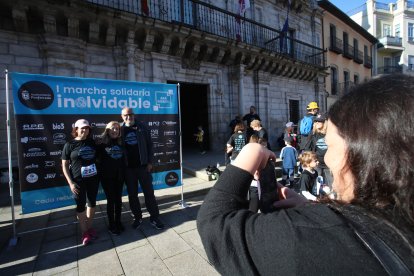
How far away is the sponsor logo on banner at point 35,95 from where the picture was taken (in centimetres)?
345

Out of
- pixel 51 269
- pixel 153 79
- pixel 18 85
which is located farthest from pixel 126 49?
pixel 51 269

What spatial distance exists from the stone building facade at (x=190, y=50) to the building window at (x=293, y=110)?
62 millimetres

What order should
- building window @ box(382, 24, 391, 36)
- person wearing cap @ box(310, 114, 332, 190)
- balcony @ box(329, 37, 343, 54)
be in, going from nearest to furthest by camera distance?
person wearing cap @ box(310, 114, 332, 190), balcony @ box(329, 37, 343, 54), building window @ box(382, 24, 391, 36)

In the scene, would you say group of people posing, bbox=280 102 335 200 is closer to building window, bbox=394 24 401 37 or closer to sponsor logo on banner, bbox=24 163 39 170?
sponsor logo on banner, bbox=24 163 39 170

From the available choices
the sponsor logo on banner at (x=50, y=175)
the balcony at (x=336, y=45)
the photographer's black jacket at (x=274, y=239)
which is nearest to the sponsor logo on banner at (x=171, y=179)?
the sponsor logo on banner at (x=50, y=175)

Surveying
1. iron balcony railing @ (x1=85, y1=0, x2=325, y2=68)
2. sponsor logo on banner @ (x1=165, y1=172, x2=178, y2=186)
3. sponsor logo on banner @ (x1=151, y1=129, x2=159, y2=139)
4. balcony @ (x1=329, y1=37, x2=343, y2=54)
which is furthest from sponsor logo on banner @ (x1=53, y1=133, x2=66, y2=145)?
balcony @ (x1=329, y1=37, x2=343, y2=54)

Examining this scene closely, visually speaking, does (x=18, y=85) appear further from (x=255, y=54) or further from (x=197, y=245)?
(x=255, y=54)

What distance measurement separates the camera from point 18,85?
11.2 ft

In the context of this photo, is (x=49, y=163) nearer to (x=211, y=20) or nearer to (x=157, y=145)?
(x=157, y=145)

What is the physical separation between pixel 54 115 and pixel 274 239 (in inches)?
157

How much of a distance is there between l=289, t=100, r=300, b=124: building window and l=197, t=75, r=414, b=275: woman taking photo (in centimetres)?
1460

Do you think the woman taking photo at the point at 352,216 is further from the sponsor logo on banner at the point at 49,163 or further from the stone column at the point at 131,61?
the stone column at the point at 131,61

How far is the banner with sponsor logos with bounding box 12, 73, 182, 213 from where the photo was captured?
3.50 meters

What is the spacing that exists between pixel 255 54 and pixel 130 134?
9.28 metres
